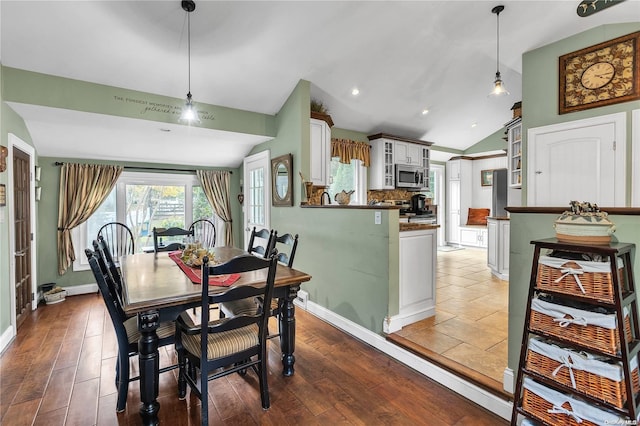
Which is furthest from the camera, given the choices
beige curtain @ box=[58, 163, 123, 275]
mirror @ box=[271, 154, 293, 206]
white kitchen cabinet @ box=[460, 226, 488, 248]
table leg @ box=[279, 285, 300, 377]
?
white kitchen cabinet @ box=[460, 226, 488, 248]

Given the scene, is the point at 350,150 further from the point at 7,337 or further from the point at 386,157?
the point at 7,337

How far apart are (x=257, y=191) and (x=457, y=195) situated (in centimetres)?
556

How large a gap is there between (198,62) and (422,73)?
2764 millimetres

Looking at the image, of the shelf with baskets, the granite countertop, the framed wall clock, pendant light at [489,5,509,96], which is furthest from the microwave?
the shelf with baskets

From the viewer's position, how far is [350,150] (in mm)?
→ 5406

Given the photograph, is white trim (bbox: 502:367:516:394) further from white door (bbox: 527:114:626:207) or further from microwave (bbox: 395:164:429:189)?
microwave (bbox: 395:164:429:189)

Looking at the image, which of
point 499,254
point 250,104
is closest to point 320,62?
point 250,104

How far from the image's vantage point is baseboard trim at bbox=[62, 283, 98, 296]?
4.32 metres

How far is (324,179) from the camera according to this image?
160 inches

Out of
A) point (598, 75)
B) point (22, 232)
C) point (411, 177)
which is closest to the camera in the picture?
point (598, 75)

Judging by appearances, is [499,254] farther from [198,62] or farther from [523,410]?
[198,62]

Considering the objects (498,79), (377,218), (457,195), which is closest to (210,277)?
(377,218)

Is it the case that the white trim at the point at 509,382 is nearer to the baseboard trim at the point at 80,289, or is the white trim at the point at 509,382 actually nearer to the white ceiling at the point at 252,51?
the white ceiling at the point at 252,51

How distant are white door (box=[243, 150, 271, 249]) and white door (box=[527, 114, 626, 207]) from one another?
330 centimetres
